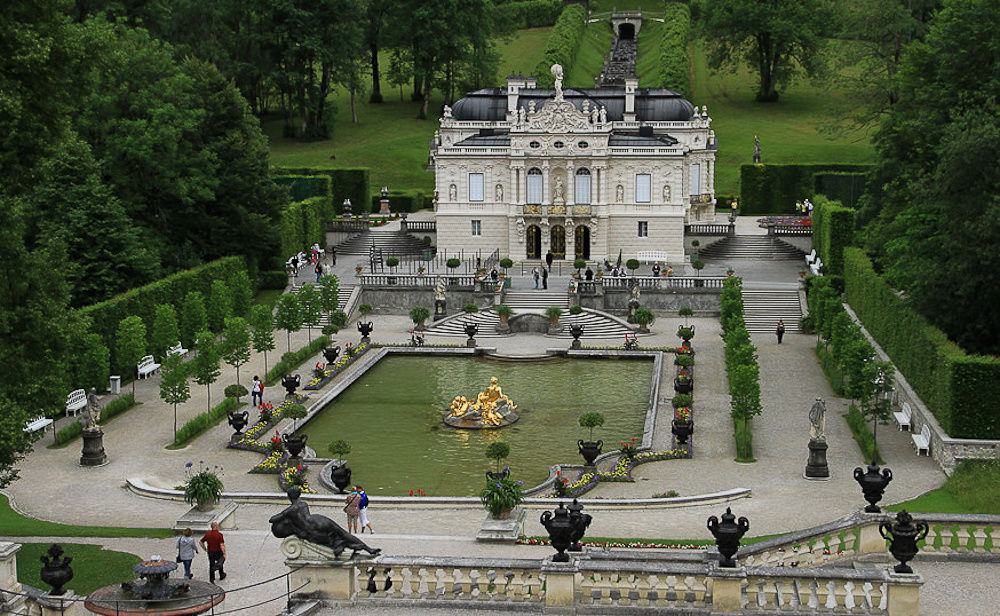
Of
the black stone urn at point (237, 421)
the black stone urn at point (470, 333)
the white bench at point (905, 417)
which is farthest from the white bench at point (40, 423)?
the white bench at point (905, 417)

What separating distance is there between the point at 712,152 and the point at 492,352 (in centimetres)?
3222

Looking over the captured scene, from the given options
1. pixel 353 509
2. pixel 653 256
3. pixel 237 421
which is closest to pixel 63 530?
pixel 353 509

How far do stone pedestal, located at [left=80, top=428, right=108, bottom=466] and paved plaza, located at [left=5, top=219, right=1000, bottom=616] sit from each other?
0.58 metres

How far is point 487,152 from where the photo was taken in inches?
3337

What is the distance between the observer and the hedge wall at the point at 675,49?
117m

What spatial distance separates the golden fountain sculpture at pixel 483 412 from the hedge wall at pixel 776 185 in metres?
52.6

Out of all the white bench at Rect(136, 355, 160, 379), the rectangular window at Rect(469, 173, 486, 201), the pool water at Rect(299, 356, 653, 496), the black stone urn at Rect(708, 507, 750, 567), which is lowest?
the pool water at Rect(299, 356, 653, 496)

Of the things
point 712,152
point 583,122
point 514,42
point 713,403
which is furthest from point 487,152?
point 514,42

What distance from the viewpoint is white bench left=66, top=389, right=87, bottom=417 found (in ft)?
166

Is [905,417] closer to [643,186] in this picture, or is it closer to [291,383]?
[291,383]

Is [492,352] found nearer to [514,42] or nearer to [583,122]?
[583,122]

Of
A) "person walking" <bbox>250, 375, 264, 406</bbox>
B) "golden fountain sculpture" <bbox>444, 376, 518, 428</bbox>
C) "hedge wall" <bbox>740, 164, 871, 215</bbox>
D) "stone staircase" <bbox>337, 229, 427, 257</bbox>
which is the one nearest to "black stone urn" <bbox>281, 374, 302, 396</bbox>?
"person walking" <bbox>250, 375, 264, 406</bbox>

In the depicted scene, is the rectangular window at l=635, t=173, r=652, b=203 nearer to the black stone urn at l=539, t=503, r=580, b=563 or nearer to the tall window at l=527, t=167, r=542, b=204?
the tall window at l=527, t=167, r=542, b=204

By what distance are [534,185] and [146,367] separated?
109 ft
